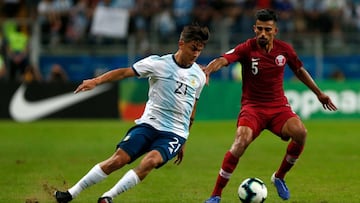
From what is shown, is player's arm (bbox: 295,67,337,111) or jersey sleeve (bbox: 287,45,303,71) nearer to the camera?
jersey sleeve (bbox: 287,45,303,71)

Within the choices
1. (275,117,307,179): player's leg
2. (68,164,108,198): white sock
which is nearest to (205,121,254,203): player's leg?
(275,117,307,179): player's leg

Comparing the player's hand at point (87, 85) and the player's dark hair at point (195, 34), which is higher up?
the player's dark hair at point (195, 34)

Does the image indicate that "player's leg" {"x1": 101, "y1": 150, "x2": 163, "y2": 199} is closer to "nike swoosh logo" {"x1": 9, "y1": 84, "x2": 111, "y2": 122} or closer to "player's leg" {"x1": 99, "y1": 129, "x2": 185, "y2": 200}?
"player's leg" {"x1": 99, "y1": 129, "x2": 185, "y2": 200}

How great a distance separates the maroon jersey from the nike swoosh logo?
52.0 feet

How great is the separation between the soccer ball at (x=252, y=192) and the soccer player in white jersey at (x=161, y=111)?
0.93m

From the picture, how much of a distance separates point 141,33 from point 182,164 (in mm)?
14870

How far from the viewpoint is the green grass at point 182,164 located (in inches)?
485

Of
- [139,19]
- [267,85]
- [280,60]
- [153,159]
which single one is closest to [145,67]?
[153,159]

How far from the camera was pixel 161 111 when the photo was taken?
10.5 meters

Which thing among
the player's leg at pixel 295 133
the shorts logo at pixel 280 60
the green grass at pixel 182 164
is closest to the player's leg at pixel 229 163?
the green grass at pixel 182 164

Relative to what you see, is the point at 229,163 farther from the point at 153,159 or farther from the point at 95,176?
the point at 95,176

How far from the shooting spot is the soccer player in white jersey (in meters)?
10.1

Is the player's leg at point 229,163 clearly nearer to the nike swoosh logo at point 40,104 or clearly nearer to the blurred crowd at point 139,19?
the nike swoosh logo at point 40,104

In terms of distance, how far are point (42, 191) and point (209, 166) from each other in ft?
15.9
